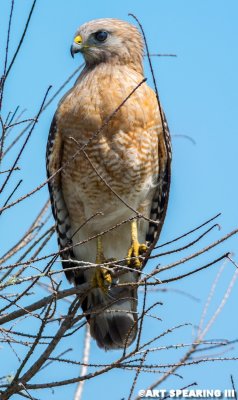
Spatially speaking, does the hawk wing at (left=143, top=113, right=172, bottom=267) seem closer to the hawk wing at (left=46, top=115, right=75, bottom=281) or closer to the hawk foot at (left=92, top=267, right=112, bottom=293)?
the hawk foot at (left=92, top=267, right=112, bottom=293)

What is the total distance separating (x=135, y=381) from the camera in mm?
3590

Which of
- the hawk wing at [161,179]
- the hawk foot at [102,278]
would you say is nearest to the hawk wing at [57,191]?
the hawk foot at [102,278]

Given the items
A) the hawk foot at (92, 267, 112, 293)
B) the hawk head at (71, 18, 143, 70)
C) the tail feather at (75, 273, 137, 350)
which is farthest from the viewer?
the hawk head at (71, 18, 143, 70)

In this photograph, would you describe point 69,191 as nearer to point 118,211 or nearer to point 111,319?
point 118,211

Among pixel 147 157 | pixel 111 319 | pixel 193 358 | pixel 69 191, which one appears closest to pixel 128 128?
pixel 147 157

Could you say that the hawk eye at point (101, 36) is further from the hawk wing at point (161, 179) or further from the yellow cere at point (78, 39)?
the hawk wing at point (161, 179)

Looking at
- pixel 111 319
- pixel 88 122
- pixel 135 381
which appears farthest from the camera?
pixel 111 319

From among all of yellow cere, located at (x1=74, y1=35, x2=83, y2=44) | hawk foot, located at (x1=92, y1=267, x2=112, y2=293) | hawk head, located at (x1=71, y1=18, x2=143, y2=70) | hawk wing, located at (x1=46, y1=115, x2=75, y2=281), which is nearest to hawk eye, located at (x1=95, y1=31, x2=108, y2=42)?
hawk head, located at (x1=71, y1=18, x2=143, y2=70)

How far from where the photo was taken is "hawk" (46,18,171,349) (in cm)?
509

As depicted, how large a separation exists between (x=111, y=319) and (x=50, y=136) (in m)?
1.22

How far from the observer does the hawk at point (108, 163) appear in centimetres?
509

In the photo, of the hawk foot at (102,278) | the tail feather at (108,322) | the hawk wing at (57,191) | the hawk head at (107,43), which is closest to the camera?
the hawk foot at (102,278)

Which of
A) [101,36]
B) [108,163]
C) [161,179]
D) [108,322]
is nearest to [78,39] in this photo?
[101,36]

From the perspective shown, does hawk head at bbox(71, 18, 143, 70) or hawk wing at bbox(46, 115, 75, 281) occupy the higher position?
hawk head at bbox(71, 18, 143, 70)
